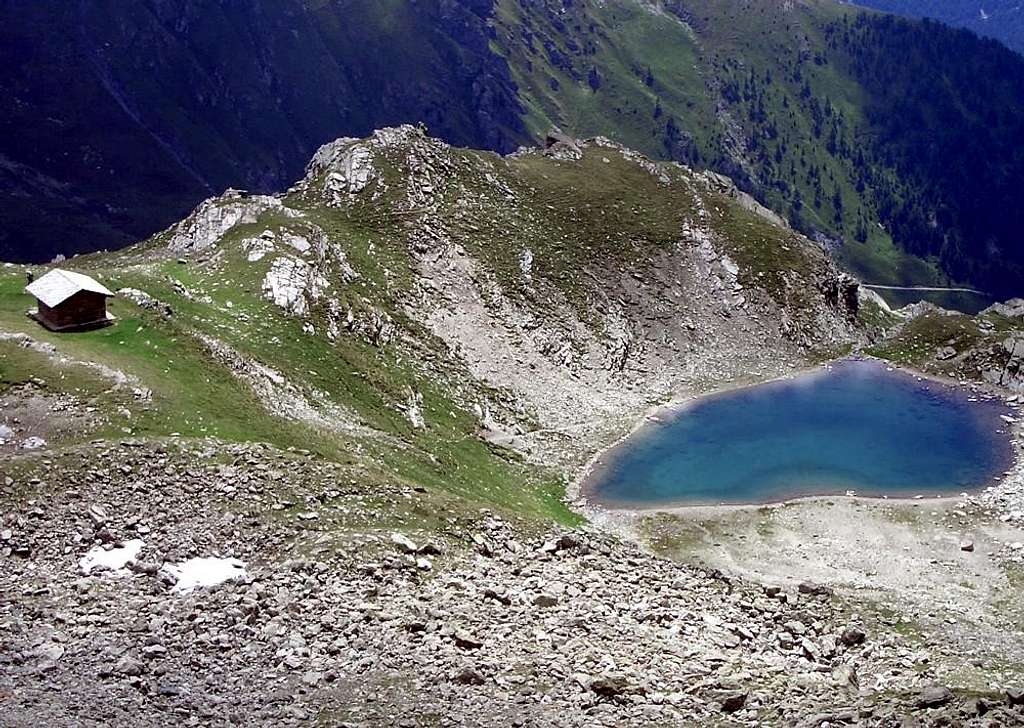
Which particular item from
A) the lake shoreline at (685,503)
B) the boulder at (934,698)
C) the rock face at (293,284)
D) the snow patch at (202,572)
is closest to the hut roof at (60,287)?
the rock face at (293,284)

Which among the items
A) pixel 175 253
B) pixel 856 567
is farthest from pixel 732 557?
pixel 175 253

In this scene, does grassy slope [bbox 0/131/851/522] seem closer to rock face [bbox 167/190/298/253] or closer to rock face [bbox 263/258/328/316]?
rock face [bbox 263/258/328/316]

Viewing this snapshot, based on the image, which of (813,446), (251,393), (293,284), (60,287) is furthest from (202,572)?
(813,446)

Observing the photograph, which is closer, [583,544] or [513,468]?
[583,544]

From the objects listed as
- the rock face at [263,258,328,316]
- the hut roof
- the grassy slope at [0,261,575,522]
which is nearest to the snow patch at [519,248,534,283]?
the grassy slope at [0,261,575,522]

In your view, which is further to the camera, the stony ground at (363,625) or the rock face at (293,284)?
the rock face at (293,284)

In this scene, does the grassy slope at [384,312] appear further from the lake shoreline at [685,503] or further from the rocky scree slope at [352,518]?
the lake shoreline at [685,503]

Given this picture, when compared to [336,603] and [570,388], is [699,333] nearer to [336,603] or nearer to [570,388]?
[570,388]
